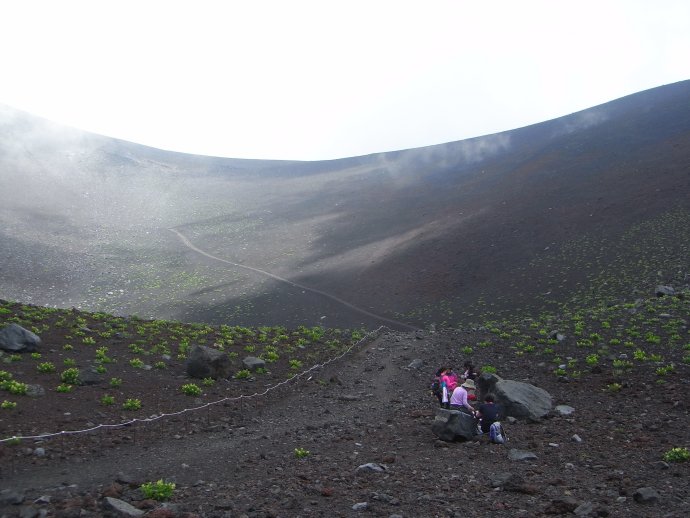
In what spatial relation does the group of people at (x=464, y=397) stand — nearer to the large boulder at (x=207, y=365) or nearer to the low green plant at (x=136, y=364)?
the large boulder at (x=207, y=365)

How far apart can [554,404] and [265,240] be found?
5633 cm

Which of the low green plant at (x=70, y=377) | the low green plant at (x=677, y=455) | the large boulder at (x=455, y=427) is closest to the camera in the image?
the low green plant at (x=677, y=455)

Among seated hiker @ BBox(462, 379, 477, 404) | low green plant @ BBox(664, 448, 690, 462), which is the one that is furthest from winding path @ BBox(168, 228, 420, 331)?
low green plant @ BBox(664, 448, 690, 462)

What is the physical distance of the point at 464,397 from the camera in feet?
45.6

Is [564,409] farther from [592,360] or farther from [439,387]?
[592,360]

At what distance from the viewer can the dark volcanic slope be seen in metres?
40.8

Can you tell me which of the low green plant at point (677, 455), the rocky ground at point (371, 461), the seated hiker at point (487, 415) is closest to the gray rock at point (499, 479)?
the rocky ground at point (371, 461)

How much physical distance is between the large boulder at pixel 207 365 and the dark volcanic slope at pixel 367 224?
65.2 ft

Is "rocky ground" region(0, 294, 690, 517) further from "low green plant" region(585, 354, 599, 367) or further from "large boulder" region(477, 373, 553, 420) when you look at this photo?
"low green plant" region(585, 354, 599, 367)

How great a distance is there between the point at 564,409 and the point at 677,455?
4.74 m

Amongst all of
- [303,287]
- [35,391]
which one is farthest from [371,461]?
[303,287]

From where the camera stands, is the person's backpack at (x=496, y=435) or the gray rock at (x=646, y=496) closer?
the gray rock at (x=646, y=496)

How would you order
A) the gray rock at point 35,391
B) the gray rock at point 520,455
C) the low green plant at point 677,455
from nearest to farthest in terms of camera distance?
1. the low green plant at point 677,455
2. the gray rock at point 520,455
3. the gray rock at point 35,391

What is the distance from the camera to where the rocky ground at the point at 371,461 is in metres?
8.20
